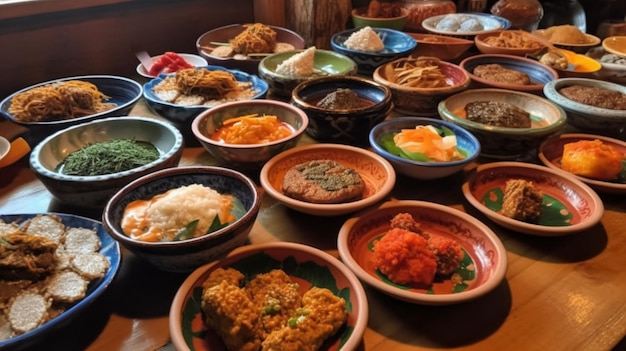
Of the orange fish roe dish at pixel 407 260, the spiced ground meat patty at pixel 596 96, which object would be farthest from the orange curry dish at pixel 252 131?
the spiced ground meat patty at pixel 596 96

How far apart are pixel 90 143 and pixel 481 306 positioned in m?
1.45

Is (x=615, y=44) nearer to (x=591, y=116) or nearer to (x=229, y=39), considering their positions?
(x=591, y=116)

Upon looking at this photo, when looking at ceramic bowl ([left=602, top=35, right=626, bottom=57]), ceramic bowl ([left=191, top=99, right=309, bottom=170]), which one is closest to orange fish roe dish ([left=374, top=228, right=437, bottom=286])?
ceramic bowl ([left=191, top=99, right=309, bottom=170])

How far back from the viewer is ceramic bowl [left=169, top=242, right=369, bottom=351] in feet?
3.51

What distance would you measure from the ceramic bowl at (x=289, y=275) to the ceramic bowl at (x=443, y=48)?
1.87 metres

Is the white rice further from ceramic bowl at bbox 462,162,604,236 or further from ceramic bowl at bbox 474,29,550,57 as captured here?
ceramic bowl at bbox 474,29,550,57

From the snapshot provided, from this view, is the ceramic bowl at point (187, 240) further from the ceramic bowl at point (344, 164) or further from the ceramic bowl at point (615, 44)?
the ceramic bowl at point (615, 44)

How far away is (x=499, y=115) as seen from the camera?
1.92m

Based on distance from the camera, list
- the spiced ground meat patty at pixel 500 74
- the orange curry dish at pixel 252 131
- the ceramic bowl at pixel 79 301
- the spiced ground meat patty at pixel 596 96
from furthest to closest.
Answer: the spiced ground meat patty at pixel 500 74, the spiced ground meat patty at pixel 596 96, the orange curry dish at pixel 252 131, the ceramic bowl at pixel 79 301

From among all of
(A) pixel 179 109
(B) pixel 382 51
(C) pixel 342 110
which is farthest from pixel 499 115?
(A) pixel 179 109

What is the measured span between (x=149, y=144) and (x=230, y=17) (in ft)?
5.04

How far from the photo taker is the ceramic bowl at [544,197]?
4.73 ft

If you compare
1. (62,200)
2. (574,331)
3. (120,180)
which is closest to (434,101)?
(574,331)

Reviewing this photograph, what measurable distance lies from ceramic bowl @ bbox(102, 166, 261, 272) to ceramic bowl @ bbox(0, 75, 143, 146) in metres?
0.63
